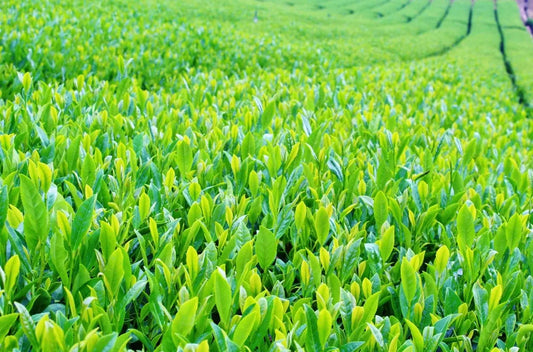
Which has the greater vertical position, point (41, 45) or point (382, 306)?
point (41, 45)

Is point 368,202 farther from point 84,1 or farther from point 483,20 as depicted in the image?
point 483,20

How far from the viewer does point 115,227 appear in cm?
167

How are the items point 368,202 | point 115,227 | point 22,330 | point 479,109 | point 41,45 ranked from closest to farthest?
1. point 22,330
2. point 115,227
3. point 368,202
4. point 41,45
5. point 479,109

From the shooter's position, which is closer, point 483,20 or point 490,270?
point 490,270

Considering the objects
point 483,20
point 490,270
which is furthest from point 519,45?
point 490,270

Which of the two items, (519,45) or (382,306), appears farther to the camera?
(519,45)

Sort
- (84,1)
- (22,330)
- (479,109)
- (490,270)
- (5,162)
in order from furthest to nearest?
1. (84,1)
2. (479,109)
3. (5,162)
4. (490,270)
5. (22,330)

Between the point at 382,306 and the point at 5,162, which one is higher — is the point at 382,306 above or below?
below

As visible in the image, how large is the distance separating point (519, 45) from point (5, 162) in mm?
40093

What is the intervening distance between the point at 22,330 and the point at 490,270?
1.59 meters

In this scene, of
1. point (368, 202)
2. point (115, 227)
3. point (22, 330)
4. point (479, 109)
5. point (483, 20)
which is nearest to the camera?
point (22, 330)

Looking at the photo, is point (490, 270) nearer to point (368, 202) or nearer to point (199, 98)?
point (368, 202)

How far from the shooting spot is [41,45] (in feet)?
20.6

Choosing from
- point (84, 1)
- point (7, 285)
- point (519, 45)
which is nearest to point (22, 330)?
point (7, 285)
